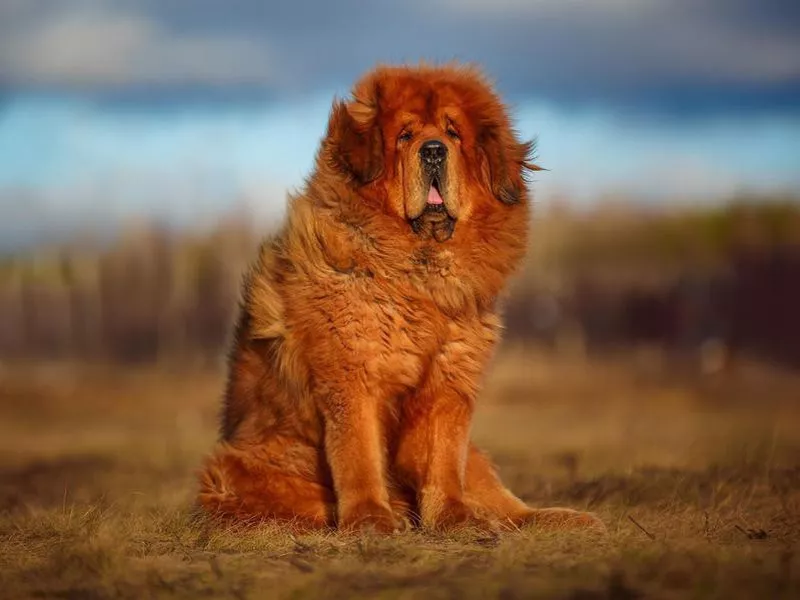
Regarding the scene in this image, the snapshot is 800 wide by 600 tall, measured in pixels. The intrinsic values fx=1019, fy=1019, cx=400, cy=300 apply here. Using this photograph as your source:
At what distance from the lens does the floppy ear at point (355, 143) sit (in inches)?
230

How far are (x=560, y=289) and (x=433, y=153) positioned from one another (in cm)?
2827

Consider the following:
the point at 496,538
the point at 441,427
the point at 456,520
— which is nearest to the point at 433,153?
the point at 441,427

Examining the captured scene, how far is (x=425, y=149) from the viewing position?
5.77m

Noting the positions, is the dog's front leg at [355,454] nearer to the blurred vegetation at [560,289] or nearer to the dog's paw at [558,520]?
the dog's paw at [558,520]

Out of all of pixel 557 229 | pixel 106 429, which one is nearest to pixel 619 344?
pixel 557 229

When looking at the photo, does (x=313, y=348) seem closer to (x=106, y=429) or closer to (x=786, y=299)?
(x=106, y=429)

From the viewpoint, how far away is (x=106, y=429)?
1888 centimetres

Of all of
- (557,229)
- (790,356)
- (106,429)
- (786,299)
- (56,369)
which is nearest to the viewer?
(106,429)

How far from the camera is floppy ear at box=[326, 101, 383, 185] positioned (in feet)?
19.1

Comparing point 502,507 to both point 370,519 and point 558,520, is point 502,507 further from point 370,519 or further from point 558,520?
point 370,519

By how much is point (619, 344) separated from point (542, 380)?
5.55 m

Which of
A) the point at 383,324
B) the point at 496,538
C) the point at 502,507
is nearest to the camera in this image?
the point at 496,538

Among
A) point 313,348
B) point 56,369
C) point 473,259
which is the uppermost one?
point 473,259

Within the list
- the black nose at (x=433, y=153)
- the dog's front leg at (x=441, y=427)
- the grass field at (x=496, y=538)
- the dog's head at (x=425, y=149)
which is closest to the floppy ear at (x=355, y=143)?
the dog's head at (x=425, y=149)
